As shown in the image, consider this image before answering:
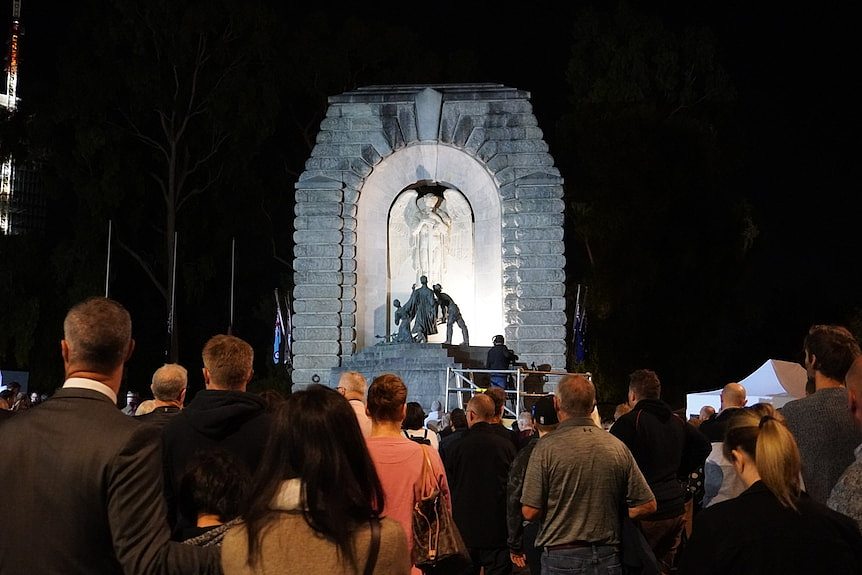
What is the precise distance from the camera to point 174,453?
405 centimetres

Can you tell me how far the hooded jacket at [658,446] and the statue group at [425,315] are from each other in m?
12.6

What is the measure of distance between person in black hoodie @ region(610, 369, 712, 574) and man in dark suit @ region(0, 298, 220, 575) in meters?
3.86

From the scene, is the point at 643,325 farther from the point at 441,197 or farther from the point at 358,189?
the point at 358,189

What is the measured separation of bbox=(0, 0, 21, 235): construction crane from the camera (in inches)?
1051

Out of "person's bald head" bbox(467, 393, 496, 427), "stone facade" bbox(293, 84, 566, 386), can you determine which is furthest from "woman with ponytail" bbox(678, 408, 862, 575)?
"stone facade" bbox(293, 84, 566, 386)

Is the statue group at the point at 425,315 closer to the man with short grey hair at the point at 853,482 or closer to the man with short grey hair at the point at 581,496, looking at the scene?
the man with short grey hair at the point at 581,496

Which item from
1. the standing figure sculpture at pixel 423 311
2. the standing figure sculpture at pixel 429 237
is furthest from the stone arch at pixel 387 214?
the standing figure sculpture at pixel 423 311

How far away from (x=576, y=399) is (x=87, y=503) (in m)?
2.90

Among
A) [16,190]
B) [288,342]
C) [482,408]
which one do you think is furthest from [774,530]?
[16,190]

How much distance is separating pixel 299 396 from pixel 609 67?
99.8 ft

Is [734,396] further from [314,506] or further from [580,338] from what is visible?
[580,338]

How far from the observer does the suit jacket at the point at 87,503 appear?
284 cm

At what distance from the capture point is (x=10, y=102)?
3014 cm

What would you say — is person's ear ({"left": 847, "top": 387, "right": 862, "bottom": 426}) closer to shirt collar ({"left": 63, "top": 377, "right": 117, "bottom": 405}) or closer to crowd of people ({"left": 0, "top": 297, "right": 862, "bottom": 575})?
crowd of people ({"left": 0, "top": 297, "right": 862, "bottom": 575})
